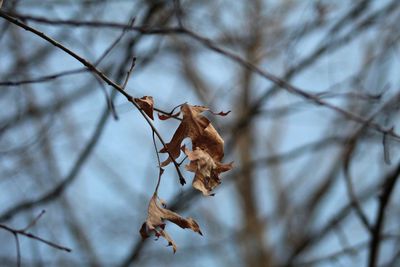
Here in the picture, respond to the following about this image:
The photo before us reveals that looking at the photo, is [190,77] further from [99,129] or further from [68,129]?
[99,129]

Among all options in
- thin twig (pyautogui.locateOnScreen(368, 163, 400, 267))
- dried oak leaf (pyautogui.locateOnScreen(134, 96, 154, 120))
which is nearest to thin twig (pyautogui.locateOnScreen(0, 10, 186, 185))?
dried oak leaf (pyautogui.locateOnScreen(134, 96, 154, 120))

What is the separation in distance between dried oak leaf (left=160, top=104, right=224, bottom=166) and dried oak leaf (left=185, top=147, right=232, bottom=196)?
0.02 meters

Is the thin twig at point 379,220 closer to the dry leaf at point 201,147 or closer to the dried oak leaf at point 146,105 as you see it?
the dry leaf at point 201,147

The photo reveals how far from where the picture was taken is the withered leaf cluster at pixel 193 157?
1.37m

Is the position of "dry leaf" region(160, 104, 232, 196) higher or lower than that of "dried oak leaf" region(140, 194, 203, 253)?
higher

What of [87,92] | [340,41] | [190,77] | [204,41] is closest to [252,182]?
[190,77]

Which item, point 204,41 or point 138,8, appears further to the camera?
point 138,8

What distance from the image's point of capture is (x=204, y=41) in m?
2.58

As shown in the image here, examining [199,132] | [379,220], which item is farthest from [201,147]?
[379,220]

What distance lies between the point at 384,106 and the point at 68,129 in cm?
370

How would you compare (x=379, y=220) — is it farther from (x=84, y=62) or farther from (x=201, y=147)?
(x=84, y=62)

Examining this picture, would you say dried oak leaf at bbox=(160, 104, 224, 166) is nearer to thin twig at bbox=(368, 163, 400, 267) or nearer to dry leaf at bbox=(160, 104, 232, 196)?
dry leaf at bbox=(160, 104, 232, 196)

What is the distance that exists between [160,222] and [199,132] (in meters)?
0.21

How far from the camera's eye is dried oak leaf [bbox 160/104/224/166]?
1.40 m
